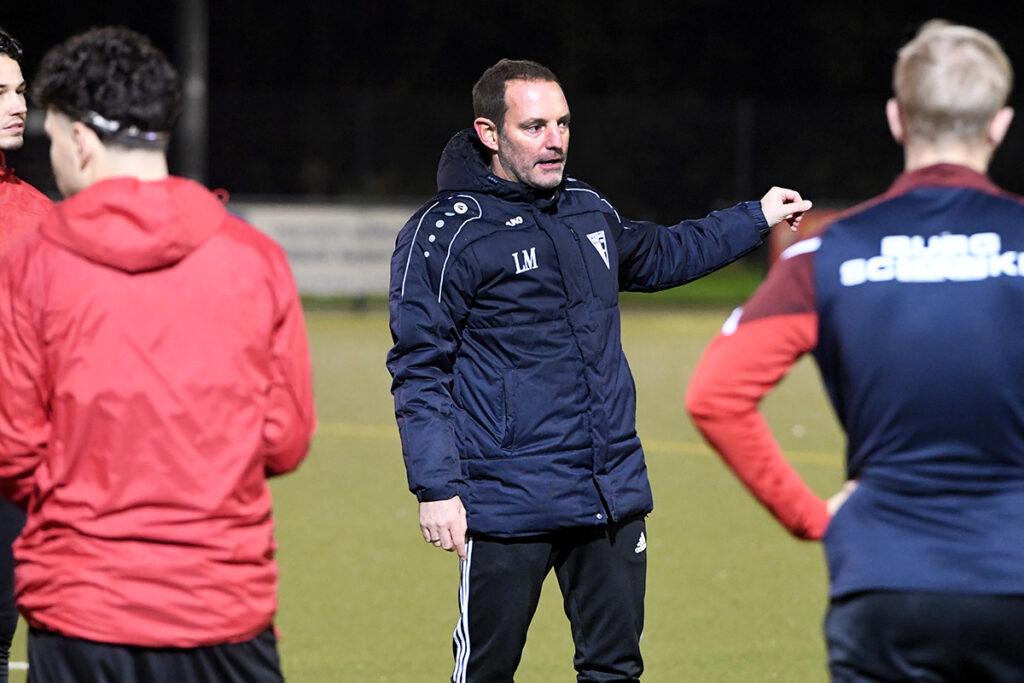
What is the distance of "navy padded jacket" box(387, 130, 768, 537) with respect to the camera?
4641mm

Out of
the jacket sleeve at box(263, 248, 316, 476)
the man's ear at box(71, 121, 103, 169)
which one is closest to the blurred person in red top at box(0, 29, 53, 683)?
the jacket sleeve at box(263, 248, 316, 476)

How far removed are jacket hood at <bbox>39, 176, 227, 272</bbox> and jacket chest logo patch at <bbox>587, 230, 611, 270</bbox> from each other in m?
1.84

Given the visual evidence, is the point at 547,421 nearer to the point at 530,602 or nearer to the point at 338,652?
the point at 530,602

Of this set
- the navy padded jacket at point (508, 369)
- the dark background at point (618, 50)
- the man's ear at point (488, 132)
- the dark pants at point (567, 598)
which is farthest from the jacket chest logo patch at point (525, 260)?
the dark background at point (618, 50)

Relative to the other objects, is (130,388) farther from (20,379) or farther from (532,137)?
(532,137)

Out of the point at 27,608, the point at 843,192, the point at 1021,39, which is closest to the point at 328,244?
the point at 843,192

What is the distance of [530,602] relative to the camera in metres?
4.73

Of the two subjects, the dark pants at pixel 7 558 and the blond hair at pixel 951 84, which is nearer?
the blond hair at pixel 951 84

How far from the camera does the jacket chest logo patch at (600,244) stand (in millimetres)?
4848

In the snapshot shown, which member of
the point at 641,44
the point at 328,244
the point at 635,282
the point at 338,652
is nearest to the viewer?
the point at 635,282

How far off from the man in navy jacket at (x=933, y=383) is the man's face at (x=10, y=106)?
2.70m

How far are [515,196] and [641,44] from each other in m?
31.3

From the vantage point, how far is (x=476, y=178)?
190 inches

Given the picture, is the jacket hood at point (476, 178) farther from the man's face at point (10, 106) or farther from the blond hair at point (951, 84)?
the blond hair at point (951, 84)
